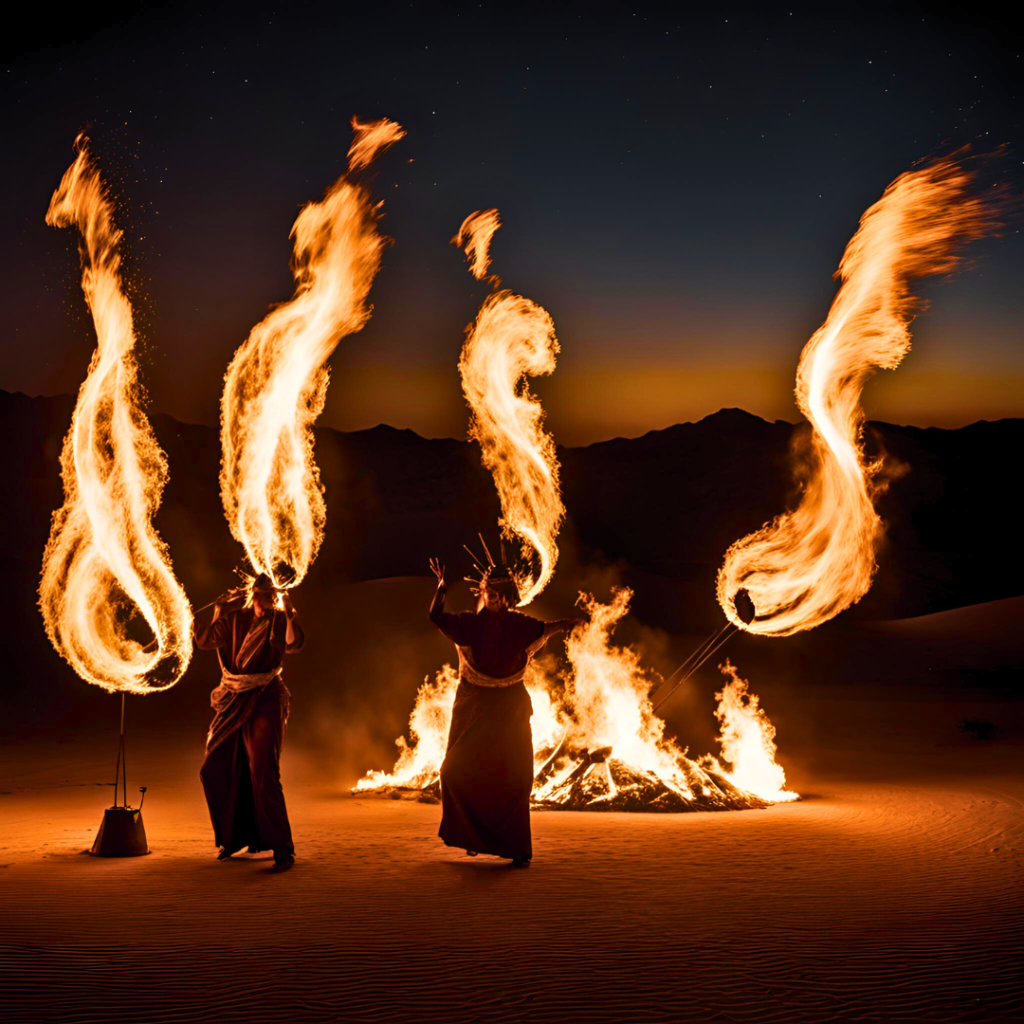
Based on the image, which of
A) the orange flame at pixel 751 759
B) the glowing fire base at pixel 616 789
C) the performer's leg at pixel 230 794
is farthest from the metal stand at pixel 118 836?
the orange flame at pixel 751 759

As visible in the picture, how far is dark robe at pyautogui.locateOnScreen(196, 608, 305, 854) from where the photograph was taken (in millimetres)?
9094

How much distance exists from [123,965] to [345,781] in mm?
10693

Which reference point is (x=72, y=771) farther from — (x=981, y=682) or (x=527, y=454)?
(x=981, y=682)

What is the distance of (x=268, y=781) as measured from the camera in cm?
916

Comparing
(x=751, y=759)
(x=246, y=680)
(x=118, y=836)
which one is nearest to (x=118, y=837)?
(x=118, y=836)

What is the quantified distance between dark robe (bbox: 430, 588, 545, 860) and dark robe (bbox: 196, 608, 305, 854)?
4.50 feet

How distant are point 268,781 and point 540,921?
286cm

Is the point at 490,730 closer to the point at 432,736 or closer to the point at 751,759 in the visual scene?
the point at 432,736

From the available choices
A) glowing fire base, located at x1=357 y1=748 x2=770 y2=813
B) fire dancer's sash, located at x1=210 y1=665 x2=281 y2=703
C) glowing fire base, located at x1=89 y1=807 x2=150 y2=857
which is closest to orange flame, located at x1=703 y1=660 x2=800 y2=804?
glowing fire base, located at x1=357 y1=748 x2=770 y2=813

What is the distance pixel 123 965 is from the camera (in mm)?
6137

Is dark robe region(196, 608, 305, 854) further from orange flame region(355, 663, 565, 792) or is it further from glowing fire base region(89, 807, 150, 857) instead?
orange flame region(355, 663, 565, 792)

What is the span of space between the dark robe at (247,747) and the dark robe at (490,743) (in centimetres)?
137

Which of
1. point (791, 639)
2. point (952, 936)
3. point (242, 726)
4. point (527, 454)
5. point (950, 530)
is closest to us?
point (952, 936)

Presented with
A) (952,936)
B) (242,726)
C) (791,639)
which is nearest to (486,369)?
(242,726)
